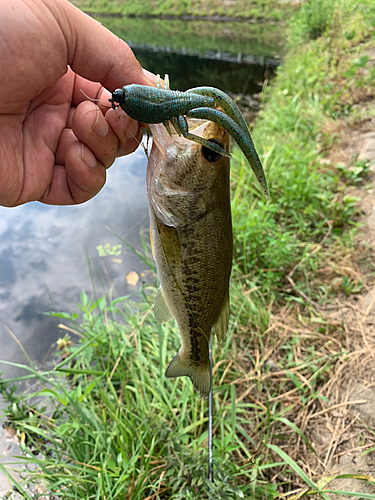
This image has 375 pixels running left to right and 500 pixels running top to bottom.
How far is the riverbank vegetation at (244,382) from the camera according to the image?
230cm

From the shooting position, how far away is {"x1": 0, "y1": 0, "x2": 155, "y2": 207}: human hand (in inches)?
55.0

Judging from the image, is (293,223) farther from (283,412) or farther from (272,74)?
(272,74)

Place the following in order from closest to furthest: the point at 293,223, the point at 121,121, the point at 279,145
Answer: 1. the point at 121,121
2. the point at 293,223
3. the point at 279,145

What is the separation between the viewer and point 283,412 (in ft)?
8.77

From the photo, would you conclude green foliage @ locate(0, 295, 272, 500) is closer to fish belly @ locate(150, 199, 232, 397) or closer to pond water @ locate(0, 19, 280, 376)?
fish belly @ locate(150, 199, 232, 397)

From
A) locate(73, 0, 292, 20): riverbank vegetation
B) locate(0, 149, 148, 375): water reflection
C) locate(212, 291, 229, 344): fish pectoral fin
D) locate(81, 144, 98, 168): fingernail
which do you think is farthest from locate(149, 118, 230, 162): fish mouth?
locate(73, 0, 292, 20): riverbank vegetation

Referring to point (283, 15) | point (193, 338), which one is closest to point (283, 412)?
point (193, 338)

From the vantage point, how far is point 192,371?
2.02 metres

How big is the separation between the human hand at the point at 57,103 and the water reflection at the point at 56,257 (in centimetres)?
233

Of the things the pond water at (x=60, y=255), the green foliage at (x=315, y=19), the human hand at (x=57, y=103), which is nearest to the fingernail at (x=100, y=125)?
the human hand at (x=57, y=103)

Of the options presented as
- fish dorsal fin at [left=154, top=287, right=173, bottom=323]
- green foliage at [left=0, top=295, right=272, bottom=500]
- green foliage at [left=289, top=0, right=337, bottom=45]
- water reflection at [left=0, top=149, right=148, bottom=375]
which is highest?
green foliage at [left=289, top=0, right=337, bottom=45]

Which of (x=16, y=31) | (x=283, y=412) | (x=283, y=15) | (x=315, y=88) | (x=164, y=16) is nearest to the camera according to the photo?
(x=16, y=31)

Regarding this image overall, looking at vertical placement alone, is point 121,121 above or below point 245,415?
above

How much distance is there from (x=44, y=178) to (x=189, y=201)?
1.00 meters
